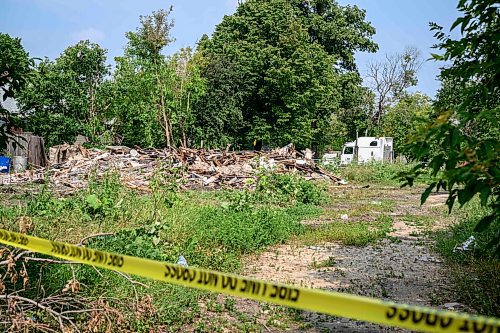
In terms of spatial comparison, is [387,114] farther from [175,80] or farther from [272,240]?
[272,240]

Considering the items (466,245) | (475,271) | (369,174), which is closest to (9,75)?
(475,271)

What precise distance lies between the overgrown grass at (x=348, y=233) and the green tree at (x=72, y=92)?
22.3 meters

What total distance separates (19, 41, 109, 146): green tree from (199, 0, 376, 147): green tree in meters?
7.26

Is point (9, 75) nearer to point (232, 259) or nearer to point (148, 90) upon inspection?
point (232, 259)

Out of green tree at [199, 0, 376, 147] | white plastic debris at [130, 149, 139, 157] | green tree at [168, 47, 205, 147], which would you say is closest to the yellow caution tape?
white plastic debris at [130, 149, 139, 157]

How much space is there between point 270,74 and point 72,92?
1402 cm

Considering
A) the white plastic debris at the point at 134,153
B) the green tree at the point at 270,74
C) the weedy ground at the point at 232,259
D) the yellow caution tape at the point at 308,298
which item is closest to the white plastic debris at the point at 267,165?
the weedy ground at the point at 232,259

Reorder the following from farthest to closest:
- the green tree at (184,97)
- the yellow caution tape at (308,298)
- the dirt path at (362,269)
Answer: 1. the green tree at (184,97)
2. the dirt path at (362,269)
3. the yellow caution tape at (308,298)

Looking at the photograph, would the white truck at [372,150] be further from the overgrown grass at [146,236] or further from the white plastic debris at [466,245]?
the white plastic debris at [466,245]

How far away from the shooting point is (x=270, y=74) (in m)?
38.2

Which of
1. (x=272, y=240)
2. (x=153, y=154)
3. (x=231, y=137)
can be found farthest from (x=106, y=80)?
(x=272, y=240)

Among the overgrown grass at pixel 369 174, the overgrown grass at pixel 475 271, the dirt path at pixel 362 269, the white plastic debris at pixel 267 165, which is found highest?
the white plastic debris at pixel 267 165

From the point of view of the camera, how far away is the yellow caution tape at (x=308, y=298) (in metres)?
1.79

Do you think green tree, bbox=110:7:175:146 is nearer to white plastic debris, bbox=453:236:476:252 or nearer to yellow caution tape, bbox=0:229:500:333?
white plastic debris, bbox=453:236:476:252
